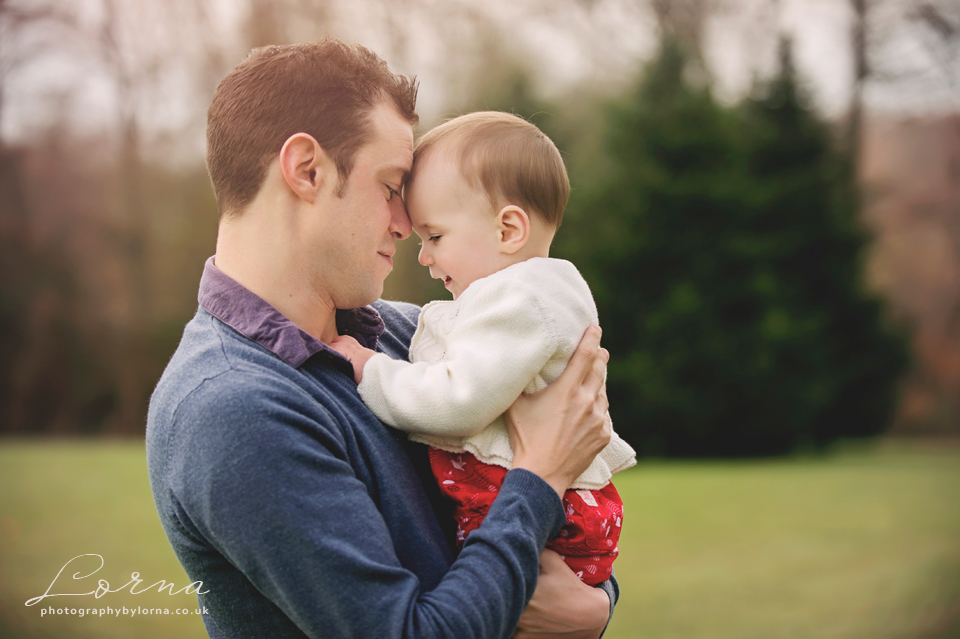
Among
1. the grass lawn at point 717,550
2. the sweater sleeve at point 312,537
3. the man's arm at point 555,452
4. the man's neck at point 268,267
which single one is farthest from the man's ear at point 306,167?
the grass lawn at point 717,550

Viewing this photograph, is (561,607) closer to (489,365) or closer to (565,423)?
(565,423)

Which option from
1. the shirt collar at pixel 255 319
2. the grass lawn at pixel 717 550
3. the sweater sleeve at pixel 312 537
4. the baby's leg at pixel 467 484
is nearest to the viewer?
the sweater sleeve at pixel 312 537

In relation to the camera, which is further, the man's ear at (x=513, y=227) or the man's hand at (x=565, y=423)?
the man's ear at (x=513, y=227)

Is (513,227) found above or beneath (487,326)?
above

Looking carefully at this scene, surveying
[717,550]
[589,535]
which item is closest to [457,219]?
[589,535]

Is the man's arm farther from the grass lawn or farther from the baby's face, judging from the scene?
the grass lawn

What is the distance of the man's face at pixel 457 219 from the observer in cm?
188

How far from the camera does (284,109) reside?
66.4 inches

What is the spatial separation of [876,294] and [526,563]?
46.9ft

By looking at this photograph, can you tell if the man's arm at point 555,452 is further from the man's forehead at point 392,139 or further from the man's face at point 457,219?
the man's forehead at point 392,139

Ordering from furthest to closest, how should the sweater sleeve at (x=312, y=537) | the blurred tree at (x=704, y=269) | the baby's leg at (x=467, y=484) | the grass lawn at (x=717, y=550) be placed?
the blurred tree at (x=704, y=269), the grass lawn at (x=717, y=550), the baby's leg at (x=467, y=484), the sweater sleeve at (x=312, y=537)

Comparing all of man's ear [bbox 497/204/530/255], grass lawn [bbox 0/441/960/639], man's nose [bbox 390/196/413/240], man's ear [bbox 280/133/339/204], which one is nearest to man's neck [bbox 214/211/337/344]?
man's ear [bbox 280/133/339/204]

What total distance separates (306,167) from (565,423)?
772 mm

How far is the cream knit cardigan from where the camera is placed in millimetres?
1623
